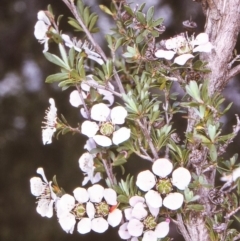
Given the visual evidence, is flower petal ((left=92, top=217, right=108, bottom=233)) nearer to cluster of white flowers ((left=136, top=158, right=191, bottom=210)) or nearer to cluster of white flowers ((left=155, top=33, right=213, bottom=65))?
cluster of white flowers ((left=136, top=158, right=191, bottom=210))

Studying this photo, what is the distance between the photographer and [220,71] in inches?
23.2

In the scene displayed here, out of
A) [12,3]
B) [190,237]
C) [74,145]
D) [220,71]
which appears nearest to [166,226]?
[190,237]

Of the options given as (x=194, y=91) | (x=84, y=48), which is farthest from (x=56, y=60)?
(x=194, y=91)

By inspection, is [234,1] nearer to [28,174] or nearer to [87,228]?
[87,228]

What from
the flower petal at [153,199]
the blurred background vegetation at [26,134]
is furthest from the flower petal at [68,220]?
the blurred background vegetation at [26,134]

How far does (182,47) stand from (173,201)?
0.18 m

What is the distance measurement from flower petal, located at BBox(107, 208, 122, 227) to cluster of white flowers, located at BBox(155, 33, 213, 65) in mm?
193

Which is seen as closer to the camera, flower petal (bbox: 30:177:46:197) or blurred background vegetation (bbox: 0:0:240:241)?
flower petal (bbox: 30:177:46:197)

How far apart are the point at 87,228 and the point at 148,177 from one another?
101 millimetres

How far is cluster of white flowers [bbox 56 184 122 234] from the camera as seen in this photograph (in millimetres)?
571

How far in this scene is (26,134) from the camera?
1281mm

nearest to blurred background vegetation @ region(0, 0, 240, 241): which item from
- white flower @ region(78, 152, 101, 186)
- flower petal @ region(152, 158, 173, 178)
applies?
white flower @ region(78, 152, 101, 186)

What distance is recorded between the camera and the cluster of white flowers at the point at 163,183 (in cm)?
54

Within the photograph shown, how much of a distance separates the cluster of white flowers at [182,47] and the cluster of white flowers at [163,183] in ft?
0.40
